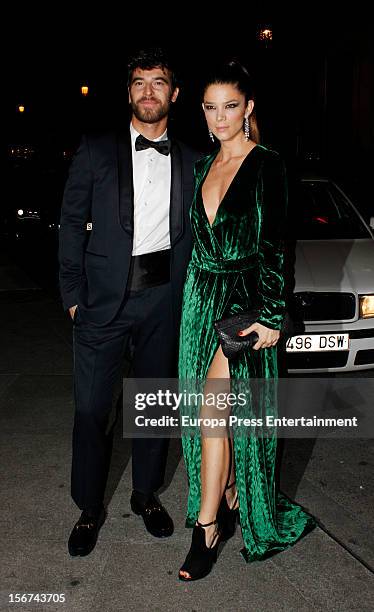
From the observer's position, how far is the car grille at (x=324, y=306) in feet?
14.4

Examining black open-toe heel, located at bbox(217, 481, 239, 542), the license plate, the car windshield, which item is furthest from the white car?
black open-toe heel, located at bbox(217, 481, 239, 542)

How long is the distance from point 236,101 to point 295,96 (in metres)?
22.9

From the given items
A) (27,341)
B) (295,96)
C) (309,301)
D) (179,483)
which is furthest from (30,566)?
(295,96)

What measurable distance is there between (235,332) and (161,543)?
1.02 metres

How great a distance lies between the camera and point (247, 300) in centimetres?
260

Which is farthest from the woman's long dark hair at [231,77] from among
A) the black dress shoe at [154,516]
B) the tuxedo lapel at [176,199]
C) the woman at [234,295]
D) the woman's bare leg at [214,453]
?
the black dress shoe at [154,516]

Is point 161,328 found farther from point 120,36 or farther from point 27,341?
point 120,36

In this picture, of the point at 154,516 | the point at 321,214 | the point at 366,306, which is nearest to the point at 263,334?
the point at 154,516

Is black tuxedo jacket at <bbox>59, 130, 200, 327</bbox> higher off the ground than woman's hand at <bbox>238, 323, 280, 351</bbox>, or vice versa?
black tuxedo jacket at <bbox>59, 130, 200, 327</bbox>

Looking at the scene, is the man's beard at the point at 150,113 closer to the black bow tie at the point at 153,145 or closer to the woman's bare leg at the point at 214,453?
the black bow tie at the point at 153,145

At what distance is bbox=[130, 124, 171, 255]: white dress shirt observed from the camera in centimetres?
270

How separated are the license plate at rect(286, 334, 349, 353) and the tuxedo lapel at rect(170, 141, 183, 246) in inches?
71.9

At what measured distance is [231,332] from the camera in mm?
2537

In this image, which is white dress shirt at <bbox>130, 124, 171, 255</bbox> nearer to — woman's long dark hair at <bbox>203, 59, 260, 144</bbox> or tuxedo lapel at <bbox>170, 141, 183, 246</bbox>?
tuxedo lapel at <bbox>170, 141, 183, 246</bbox>
